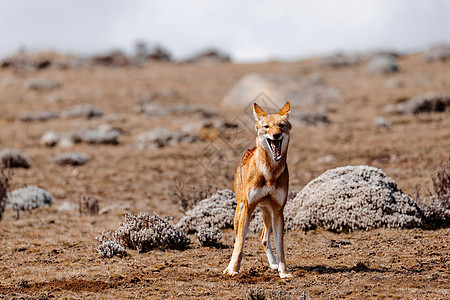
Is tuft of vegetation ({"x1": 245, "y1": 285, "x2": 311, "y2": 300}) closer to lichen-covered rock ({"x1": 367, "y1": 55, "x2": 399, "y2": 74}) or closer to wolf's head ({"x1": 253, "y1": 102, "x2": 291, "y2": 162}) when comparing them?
wolf's head ({"x1": 253, "y1": 102, "x2": 291, "y2": 162})

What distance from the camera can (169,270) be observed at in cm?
698

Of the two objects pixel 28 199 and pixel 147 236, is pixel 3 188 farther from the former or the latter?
pixel 147 236

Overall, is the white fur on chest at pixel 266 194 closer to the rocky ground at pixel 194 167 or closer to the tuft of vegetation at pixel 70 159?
the rocky ground at pixel 194 167

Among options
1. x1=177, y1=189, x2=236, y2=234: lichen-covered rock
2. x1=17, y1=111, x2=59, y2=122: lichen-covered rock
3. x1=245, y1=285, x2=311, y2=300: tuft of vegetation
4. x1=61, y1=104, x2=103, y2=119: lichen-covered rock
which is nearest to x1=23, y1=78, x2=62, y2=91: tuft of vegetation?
x1=17, y1=111, x2=59, y2=122: lichen-covered rock

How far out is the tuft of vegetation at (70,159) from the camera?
16.6 meters

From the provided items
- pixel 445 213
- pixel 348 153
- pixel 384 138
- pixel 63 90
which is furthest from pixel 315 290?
pixel 63 90

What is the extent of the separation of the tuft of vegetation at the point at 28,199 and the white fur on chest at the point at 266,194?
7.56m

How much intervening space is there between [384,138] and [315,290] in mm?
13071

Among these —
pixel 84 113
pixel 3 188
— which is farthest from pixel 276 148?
pixel 84 113

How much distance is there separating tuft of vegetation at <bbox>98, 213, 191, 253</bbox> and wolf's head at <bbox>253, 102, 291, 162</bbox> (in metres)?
3.05

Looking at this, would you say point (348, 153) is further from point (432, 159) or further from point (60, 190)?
point (60, 190)

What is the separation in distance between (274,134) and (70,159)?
12.4 metres

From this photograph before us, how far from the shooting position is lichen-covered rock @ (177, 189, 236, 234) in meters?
9.57

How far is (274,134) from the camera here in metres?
5.75
